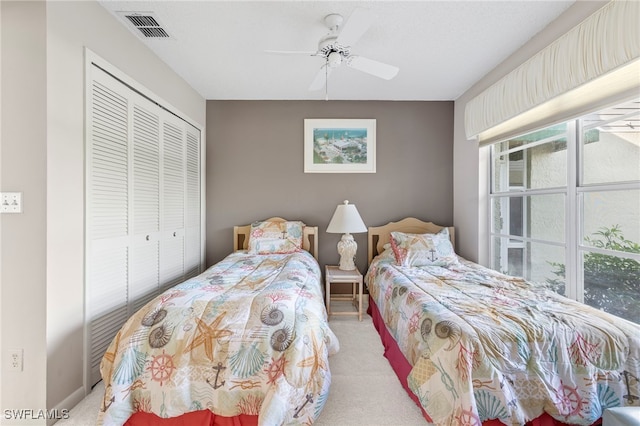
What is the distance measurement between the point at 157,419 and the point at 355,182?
9.38 ft

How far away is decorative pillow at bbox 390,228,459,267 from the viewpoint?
2.83m

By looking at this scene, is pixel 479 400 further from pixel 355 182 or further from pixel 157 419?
pixel 355 182

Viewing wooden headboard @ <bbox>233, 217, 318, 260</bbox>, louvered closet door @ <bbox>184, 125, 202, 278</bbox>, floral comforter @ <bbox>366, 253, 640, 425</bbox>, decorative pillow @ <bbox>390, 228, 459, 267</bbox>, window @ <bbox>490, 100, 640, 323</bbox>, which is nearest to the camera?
floral comforter @ <bbox>366, 253, 640, 425</bbox>

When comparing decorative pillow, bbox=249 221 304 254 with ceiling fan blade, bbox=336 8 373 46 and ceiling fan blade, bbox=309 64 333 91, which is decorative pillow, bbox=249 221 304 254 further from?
ceiling fan blade, bbox=336 8 373 46

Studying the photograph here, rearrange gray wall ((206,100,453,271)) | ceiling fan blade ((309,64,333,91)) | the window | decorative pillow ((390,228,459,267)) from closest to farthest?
the window < ceiling fan blade ((309,64,333,91)) < decorative pillow ((390,228,459,267)) < gray wall ((206,100,453,271))

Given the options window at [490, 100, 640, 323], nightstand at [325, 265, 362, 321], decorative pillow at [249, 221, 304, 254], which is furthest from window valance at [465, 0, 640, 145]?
decorative pillow at [249, 221, 304, 254]

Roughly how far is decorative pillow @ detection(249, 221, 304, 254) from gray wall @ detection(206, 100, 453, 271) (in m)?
0.26

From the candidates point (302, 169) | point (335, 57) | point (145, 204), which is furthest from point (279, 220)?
point (335, 57)

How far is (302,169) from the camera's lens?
3.50m

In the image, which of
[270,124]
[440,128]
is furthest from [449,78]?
[270,124]

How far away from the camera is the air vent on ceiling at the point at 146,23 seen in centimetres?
197

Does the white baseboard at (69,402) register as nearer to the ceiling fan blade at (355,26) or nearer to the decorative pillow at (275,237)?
the decorative pillow at (275,237)

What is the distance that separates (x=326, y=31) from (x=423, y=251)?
220 centimetres

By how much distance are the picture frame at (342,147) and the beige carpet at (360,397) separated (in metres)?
2.06
